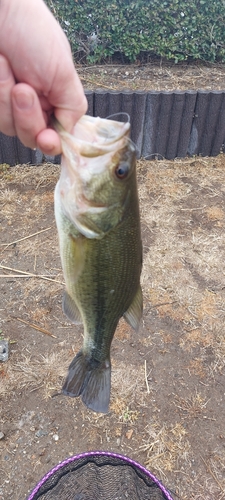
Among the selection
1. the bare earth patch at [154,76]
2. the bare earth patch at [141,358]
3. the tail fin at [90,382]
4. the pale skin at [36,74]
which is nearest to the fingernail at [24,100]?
the pale skin at [36,74]

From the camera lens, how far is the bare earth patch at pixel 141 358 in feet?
9.29

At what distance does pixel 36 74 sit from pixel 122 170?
43 centimetres

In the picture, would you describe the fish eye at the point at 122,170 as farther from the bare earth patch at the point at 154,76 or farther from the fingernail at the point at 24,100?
the bare earth patch at the point at 154,76

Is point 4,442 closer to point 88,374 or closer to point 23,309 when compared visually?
point 23,309

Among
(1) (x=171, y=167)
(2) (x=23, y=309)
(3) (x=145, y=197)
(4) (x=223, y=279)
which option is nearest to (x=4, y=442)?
(2) (x=23, y=309)

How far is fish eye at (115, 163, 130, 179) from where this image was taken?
1.50m

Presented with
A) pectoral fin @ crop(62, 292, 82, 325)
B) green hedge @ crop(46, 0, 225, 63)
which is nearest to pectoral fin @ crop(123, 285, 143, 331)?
pectoral fin @ crop(62, 292, 82, 325)

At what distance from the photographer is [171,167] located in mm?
5641

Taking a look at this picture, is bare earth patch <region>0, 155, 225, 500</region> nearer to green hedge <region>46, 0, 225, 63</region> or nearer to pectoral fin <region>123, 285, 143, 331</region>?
pectoral fin <region>123, 285, 143, 331</region>

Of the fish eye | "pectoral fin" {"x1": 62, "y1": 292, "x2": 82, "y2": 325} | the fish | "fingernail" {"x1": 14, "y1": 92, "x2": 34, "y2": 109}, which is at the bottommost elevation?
"pectoral fin" {"x1": 62, "y1": 292, "x2": 82, "y2": 325}

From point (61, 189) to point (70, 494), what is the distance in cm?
182

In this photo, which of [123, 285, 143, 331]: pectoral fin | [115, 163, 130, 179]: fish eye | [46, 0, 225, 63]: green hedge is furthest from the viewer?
[46, 0, 225, 63]: green hedge

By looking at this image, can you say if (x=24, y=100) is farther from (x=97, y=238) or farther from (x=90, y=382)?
(x=90, y=382)

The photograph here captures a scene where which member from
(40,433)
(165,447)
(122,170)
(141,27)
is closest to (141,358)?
(165,447)
